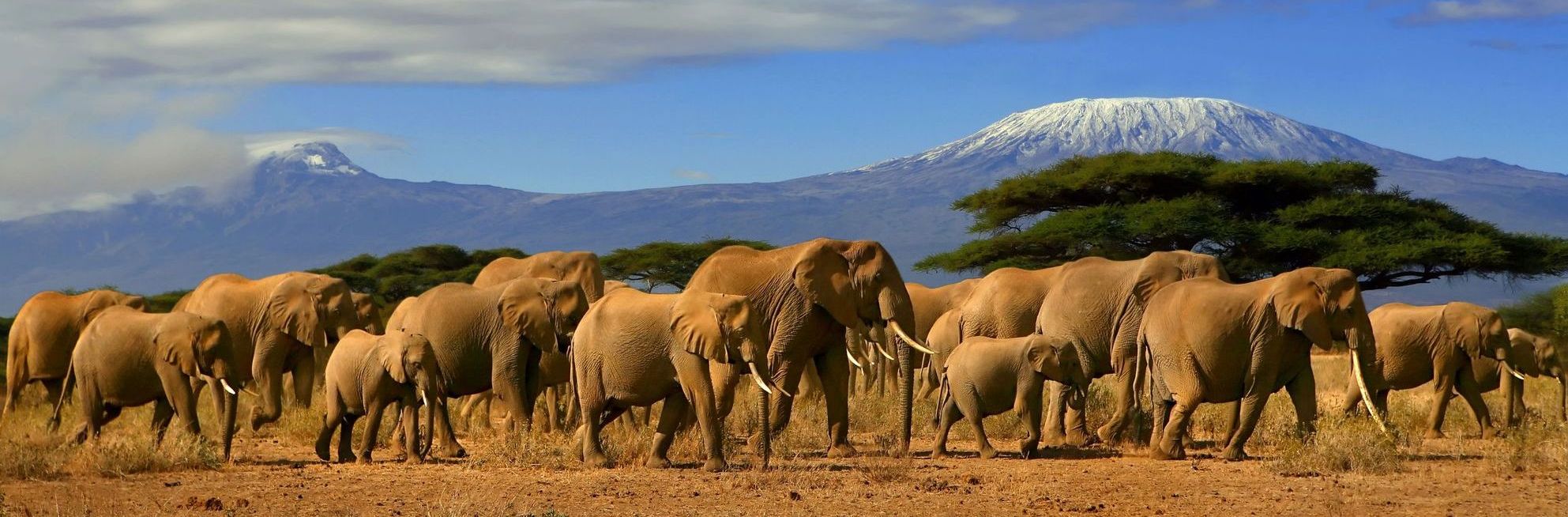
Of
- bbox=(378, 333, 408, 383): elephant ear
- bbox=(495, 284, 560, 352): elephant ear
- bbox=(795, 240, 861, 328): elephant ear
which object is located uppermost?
bbox=(795, 240, 861, 328): elephant ear

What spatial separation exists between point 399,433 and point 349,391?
123 cm

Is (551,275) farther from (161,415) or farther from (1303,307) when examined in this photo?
(1303,307)

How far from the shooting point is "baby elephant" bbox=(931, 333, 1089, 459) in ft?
52.1

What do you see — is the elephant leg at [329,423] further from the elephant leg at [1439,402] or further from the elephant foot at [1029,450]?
the elephant leg at [1439,402]

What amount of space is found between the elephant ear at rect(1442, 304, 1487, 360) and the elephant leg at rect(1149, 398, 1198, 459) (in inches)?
173

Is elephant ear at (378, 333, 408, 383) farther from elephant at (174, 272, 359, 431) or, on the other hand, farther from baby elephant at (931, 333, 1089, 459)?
baby elephant at (931, 333, 1089, 459)

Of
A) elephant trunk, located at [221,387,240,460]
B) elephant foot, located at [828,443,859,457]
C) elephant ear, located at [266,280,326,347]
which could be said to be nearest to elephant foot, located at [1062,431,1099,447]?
elephant foot, located at [828,443,859,457]

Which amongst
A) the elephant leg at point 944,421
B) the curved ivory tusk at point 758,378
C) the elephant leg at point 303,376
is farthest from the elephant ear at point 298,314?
the curved ivory tusk at point 758,378

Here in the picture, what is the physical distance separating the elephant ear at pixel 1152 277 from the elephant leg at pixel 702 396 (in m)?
4.93

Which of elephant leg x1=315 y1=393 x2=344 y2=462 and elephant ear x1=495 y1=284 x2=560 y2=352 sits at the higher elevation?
elephant ear x1=495 y1=284 x2=560 y2=352

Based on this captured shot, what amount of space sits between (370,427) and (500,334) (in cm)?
163

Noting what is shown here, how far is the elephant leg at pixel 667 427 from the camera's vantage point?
14.9 meters

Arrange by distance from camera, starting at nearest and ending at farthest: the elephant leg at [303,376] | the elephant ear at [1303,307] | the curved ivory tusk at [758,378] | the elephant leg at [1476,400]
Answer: the curved ivory tusk at [758,378] < the elephant ear at [1303,307] < the elephant leg at [1476,400] < the elephant leg at [303,376]

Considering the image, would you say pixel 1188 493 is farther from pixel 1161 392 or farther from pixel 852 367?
pixel 852 367
